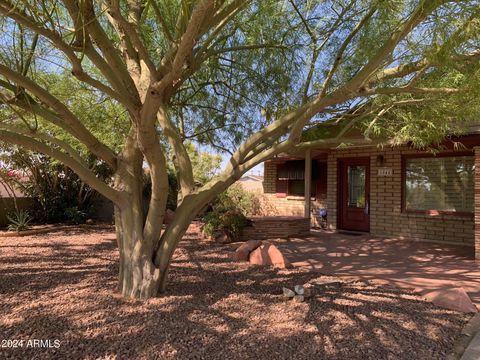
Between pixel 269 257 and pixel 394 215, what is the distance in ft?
17.7

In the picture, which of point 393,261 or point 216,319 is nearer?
point 216,319

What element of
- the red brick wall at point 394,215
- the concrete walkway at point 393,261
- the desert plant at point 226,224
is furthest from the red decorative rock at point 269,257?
the red brick wall at point 394,215

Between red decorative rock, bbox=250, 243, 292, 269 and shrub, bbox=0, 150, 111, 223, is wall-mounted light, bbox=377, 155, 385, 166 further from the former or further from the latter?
shrub, bbox=0, 150, 111, 223

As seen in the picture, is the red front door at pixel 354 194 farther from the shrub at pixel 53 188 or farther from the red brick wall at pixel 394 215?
the shrub at pixel 53 188

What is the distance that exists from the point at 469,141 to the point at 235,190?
9153 mm

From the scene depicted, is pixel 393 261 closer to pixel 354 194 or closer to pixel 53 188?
pixel 354 194

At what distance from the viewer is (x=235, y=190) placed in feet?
52.6

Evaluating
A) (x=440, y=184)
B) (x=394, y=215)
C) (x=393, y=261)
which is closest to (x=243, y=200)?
(x=394, y=215)

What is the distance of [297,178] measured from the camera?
1405 centimetres

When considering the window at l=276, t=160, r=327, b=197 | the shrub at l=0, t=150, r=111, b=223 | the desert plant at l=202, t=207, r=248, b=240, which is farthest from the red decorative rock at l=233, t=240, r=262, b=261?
the shrub at l=0, t=150, r=111, b=223

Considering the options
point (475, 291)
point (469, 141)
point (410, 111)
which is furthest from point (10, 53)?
point (469, 141)

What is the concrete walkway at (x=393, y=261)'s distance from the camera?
20.2 feet

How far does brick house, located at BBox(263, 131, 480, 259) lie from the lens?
31.5ft

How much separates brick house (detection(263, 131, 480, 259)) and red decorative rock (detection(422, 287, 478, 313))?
331cm
